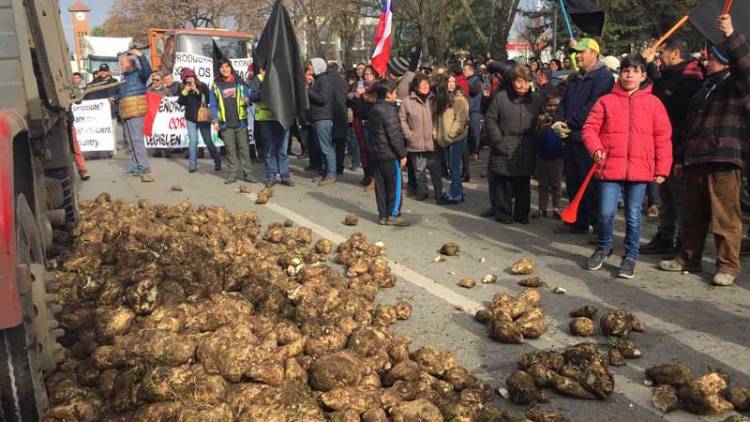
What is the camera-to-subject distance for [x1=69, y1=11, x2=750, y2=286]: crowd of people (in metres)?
5.91

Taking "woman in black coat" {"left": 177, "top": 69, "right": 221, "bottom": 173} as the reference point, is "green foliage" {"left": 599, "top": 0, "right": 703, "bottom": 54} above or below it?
above

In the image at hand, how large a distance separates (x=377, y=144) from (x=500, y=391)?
484 cm

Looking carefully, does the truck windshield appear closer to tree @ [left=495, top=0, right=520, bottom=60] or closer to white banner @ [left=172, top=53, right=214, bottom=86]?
white banner @ [left=172, top=53, right=214, bottom=86]

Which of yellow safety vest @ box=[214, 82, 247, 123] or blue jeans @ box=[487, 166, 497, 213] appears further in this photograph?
yellow safety vest @ box=[214, 82, 247, 123]

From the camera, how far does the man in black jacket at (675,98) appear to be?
6.61 m

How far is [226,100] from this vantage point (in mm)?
11516

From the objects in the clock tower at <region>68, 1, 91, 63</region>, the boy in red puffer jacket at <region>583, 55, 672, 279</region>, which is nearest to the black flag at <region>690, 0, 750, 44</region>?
the boy in red puffer jacket at <region>583, 55, 672, 279</region>

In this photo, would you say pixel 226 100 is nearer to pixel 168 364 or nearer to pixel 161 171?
pixel 161 171

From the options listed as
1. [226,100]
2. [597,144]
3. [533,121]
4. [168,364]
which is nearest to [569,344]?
[597,144]

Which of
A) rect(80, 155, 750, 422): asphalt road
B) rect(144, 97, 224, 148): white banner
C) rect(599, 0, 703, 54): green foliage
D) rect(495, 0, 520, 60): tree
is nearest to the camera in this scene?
rect(80, 155, 750, 422): asphalt road

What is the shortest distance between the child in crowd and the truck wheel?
20.6ft

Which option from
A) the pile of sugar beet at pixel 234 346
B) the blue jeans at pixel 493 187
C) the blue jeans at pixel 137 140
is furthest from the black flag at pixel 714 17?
the blue jeans at pixel 137 140

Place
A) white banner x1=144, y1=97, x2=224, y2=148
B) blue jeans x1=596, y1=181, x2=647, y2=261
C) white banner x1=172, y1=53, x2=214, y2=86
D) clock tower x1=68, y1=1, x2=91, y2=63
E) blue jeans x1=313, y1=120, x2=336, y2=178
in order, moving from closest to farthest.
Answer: blue jeans x1=596, y1=181, x2=647, y2=261, blue jeans x1=313, y1=120, x2=336, y2=178, white banner x1=144, y1=97, x2=224, y2=148, white banner x1=172, y1=53, x2=214, y2=86, clock tower x1=68, y1=1, x2=91, y2=63

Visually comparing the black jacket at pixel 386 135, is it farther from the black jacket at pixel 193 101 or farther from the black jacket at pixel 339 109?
the black jacket at pixel 193 101
